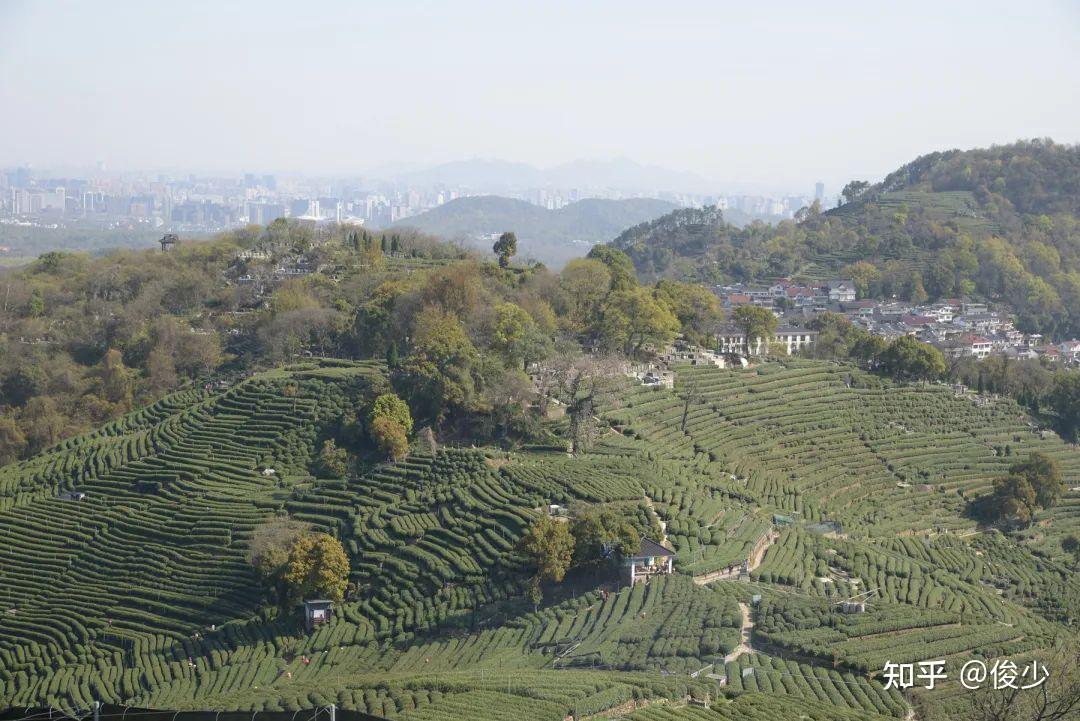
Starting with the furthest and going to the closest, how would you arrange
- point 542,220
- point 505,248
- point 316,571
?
point 542,220 < point 505,248 < point 316,571

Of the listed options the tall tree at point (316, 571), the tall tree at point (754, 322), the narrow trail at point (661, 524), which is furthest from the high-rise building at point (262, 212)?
the narrow trail at point (661, 524)

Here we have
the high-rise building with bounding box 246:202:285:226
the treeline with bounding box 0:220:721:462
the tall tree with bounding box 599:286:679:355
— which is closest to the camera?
the treeline with bounding box 0:220:721:462

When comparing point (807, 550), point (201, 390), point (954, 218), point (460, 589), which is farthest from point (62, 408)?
point (954, 218)

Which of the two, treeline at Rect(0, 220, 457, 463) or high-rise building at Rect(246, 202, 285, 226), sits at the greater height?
high-rise building at Rect(246, 202, 285, 226)

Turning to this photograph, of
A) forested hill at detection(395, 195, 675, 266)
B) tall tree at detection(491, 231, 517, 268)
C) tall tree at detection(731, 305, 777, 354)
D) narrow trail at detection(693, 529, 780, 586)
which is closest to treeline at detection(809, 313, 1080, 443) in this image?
tall tree at detection(731, 305, 777, 354)

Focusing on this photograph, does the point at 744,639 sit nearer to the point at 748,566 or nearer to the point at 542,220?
the point at 748,566

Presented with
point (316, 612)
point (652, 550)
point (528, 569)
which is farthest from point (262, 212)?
point (652, 550)

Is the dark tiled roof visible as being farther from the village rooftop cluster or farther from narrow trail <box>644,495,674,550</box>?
the village rooftop cluster

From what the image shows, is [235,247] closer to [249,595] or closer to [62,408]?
[62,408]
